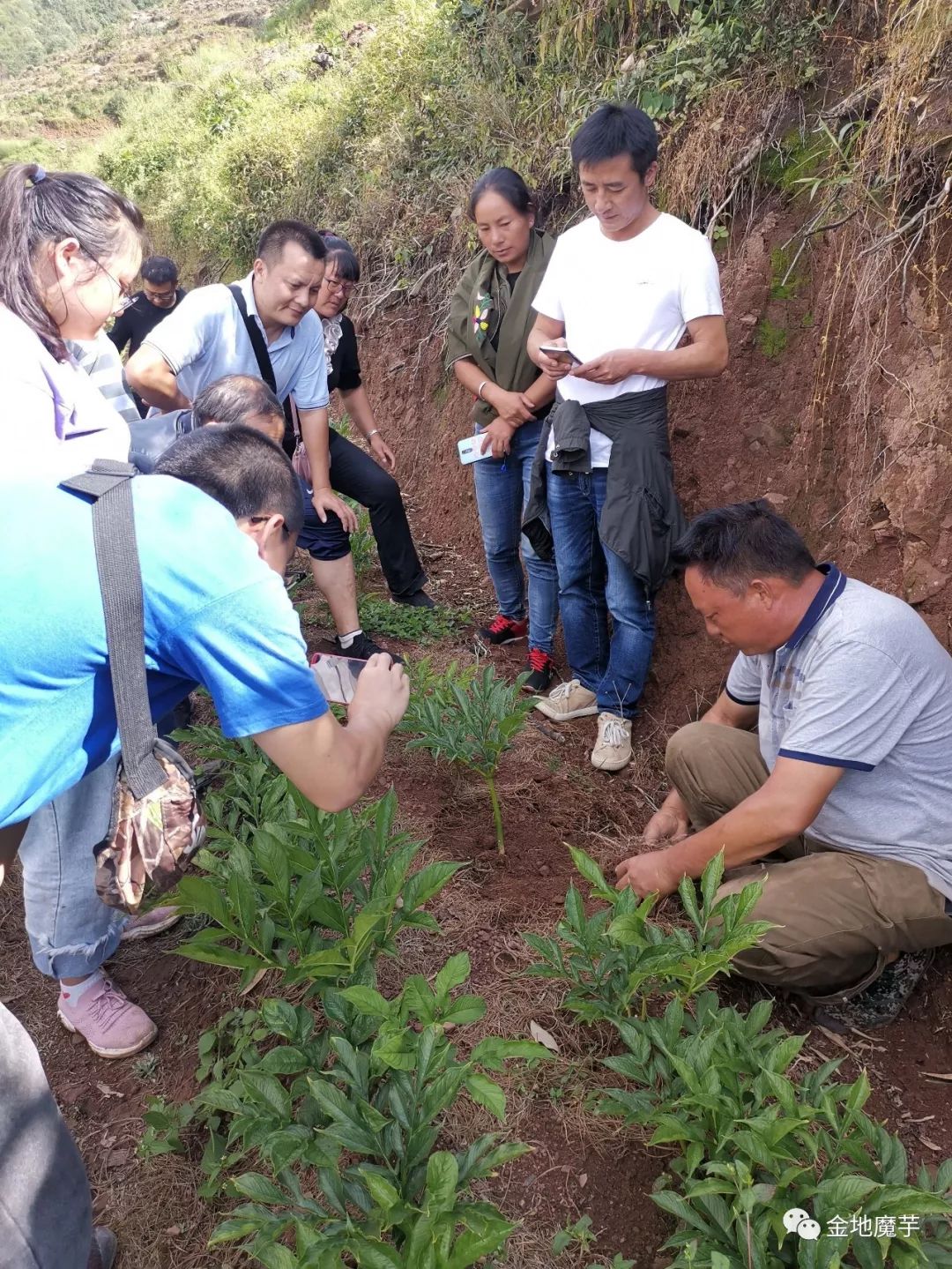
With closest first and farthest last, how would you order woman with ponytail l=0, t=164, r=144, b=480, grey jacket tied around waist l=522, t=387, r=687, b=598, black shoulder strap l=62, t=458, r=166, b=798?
black shoulder strap l=62, t=458, r=166, b=798 → woman with ponytail l=0, t=164, r=144, b=480 → grey jacket tied around waist l=522, t=387, r=687, b=598

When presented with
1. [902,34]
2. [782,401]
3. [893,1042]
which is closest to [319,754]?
[893,1042]

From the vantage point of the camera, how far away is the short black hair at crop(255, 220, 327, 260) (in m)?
3.13

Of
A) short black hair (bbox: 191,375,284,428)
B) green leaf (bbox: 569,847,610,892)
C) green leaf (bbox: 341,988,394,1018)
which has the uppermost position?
short black hair (bbox: 191,375,284,428)

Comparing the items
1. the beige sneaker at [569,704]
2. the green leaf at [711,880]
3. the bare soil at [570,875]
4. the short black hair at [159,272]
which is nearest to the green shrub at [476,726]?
the bare soil at [570,875]

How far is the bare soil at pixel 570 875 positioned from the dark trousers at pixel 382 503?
0.48 meters

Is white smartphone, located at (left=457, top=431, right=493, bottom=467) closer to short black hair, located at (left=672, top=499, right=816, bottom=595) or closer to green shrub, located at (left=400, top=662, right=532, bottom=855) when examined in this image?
green shrub, located at (left=400, top=662, right=532, bottom=855)

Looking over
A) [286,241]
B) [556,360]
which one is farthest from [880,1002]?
[286,241]

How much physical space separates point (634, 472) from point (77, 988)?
242cm

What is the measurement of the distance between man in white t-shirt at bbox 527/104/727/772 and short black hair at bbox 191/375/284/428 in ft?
3.50

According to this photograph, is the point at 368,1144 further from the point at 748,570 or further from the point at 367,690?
the point at 748,570

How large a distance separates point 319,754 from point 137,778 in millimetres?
310

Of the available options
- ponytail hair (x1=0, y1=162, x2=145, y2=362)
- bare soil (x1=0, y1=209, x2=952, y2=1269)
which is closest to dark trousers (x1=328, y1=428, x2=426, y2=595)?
bare soil (x1=0, y1=209, x2=952, y2=1269)

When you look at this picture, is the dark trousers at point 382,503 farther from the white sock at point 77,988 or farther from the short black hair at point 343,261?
the white sock at point 77,988

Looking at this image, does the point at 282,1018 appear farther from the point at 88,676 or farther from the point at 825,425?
the point at 825,425
